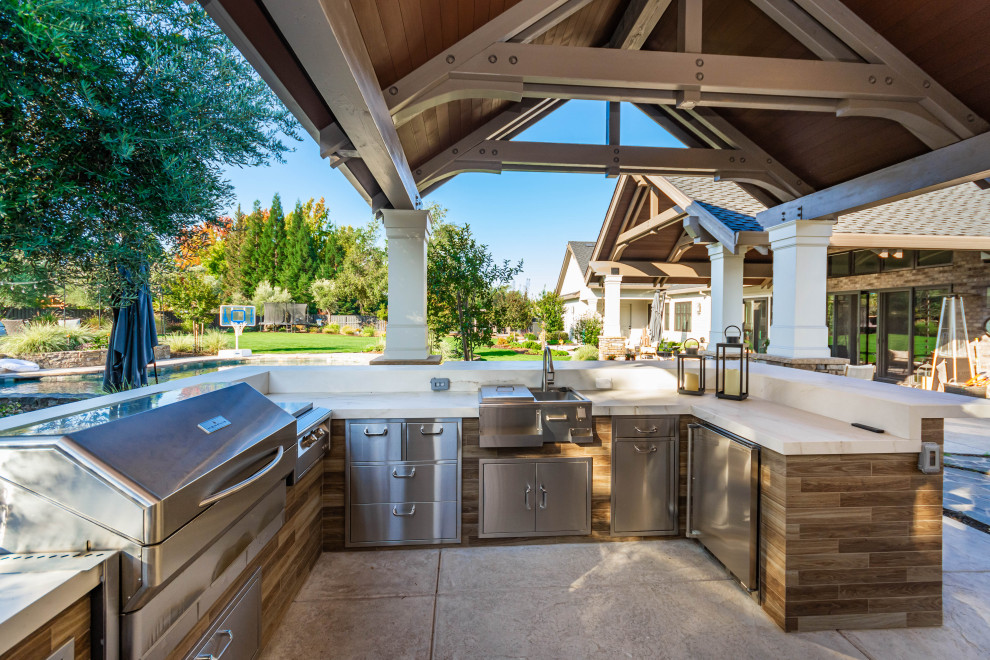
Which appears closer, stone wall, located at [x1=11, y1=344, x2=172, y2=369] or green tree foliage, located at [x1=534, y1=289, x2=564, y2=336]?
stone wall, located at [x1=11, y1=344, x2=172, y2=369]

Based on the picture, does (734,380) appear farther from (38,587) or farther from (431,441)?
(38,587)

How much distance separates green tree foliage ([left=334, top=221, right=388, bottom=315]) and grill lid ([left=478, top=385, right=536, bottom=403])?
10.1 metres

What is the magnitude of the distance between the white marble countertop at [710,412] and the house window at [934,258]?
708 centimetres

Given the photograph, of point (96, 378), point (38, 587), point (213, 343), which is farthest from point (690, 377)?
point (213, 343)

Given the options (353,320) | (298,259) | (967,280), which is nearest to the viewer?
(967,280)

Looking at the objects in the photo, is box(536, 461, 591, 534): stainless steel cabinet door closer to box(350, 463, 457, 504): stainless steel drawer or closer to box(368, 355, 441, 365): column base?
box(350, 463, 457, 504): stainless steel drawer

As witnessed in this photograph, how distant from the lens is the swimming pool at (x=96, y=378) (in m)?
4.39

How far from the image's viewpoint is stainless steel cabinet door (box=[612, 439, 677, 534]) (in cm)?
279

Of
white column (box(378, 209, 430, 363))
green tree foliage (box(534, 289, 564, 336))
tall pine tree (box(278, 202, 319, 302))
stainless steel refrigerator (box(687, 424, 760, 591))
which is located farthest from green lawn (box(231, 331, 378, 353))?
stainless steel refrigerator (box(687, 424, 760, 591))

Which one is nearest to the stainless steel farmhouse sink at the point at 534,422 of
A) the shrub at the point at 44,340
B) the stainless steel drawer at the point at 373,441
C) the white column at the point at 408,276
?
the stainless steel drawer at the point at 373,441

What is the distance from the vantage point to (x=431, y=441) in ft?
8.80

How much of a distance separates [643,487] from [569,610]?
3.06 ft

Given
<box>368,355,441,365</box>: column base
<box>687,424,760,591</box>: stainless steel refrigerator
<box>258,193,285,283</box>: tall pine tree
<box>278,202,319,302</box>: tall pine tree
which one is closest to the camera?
<box>687,424,760,591</box>: stainless steel refrigerator

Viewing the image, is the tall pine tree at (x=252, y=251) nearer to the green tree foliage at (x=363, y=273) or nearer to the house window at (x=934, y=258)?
the green tree foliage at (x=363, y=273)
